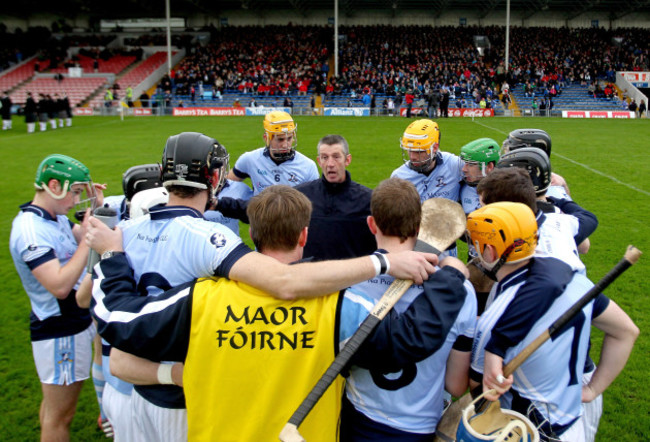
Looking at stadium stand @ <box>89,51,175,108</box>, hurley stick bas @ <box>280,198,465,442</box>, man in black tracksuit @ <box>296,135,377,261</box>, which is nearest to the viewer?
hurley stick bas @ <box>280,198,465,442</box>

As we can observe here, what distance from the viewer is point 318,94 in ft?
131

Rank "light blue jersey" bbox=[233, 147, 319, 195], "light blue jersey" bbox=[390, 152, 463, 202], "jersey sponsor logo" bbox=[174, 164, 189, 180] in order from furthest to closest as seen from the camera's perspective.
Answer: "light blue jersey" bbox=[233, 147, 319, 195]
"light blue jersey" bbox=[390, 152, 463, 202]
"jersey sponsor logo" bbox=[174, 164, 189, 180]

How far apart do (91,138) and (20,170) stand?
774 centimetres

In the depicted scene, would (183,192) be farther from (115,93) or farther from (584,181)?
(115,93)

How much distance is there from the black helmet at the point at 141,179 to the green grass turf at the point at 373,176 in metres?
2.28

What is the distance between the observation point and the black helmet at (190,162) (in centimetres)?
282

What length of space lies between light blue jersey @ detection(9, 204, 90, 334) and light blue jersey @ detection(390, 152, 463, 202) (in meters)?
3.51

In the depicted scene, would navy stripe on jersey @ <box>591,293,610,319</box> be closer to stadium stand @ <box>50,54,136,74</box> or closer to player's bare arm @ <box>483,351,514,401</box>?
player's bare arm @ <box>483,351,514,401</box>

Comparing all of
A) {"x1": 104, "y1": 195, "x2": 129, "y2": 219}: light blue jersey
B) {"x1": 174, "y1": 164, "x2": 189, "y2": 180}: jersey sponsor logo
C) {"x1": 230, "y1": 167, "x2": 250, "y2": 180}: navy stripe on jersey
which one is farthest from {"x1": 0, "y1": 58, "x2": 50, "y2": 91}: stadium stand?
{"x1": 174, "y1": 164, "x2": 189, "y2": 180}: jersey sponsor logo

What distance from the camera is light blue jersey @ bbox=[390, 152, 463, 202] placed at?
5699mm

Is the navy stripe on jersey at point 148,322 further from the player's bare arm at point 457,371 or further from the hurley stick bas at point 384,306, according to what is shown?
the player's bare arm at point 457,371

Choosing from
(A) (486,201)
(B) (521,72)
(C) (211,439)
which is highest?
(B) (521,72)

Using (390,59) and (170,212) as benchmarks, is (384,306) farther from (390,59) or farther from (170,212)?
(390,59)

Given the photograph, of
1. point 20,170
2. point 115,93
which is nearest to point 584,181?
point 20,170
